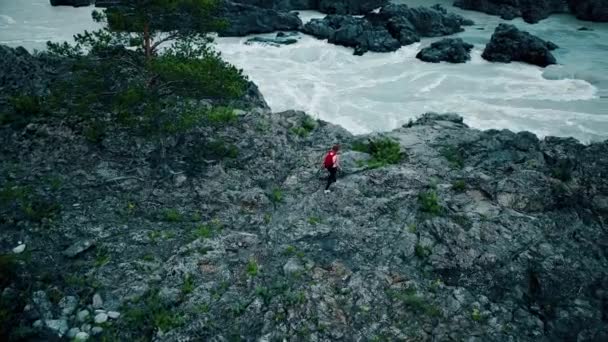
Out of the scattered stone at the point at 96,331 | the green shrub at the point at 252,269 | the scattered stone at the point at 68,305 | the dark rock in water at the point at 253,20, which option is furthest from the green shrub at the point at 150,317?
the dark rock in water at the point at 253,20

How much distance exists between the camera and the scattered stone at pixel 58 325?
12773 millimetres

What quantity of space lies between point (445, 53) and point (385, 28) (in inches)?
404

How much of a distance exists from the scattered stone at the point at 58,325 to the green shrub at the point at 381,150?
40.8 feet

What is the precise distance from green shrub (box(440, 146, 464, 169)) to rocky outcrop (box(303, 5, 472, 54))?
89.5ft

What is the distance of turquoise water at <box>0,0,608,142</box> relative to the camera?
109ft

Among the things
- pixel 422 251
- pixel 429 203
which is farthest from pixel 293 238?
pixel 429 203

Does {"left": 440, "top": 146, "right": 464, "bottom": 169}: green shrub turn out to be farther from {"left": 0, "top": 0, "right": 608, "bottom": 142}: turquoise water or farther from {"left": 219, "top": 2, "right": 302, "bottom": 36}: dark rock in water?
{"left": 219, "top": 2, "right": 302, "bottom": 36}: dark rock in water

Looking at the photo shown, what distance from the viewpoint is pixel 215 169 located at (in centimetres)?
1950

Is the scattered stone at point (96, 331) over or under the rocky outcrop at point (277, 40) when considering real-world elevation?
under

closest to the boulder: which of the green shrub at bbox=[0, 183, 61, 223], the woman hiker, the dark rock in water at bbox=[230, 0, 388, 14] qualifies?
the dark rock in water at bbox=[230, 0, 388, 14]

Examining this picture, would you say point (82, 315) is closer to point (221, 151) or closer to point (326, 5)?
point (221, 151)

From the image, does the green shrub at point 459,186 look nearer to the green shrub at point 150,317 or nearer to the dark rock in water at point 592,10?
the green shrub at point 150,317

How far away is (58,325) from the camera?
508 inches

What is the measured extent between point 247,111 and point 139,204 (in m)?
8.33
